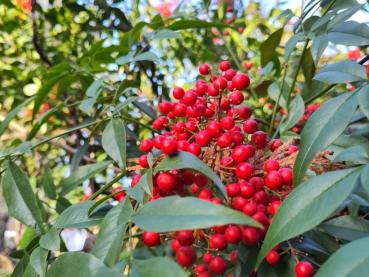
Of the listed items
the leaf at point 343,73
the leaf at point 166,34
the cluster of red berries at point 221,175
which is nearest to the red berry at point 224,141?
the cluster of red berries at point 221,175

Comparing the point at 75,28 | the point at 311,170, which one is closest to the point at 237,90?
the point at 311,170

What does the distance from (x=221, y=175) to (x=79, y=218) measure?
0.20 meters

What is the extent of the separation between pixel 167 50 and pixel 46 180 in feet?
4.58

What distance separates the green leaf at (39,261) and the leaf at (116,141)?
16cm

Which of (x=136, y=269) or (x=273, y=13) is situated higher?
(x=136, y=269)

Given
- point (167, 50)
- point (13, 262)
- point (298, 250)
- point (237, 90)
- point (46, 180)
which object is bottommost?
point (13, 262)

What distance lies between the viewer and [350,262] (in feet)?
1.27

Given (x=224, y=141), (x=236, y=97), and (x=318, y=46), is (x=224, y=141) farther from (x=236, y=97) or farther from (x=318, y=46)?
(x=318, y=46)

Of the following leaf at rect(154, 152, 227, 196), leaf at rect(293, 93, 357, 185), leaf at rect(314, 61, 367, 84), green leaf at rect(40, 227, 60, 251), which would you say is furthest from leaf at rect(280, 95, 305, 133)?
green leaf at rect(40, 227, 60, 251)

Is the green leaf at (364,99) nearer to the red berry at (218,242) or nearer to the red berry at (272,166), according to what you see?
the red berry at (272,166)

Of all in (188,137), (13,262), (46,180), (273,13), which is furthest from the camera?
(273,13)

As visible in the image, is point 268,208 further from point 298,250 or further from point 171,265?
point 171,265

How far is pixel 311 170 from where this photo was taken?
662mm

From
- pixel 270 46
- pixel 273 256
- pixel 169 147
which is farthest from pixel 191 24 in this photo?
pixel 273 256
